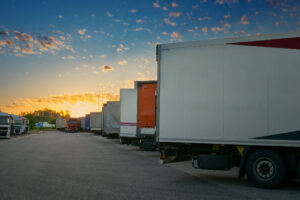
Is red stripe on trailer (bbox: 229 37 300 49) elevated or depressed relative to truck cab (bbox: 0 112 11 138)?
elevated

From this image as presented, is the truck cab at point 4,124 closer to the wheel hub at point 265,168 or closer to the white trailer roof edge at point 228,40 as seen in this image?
the white trailer roof edge at point 228,40

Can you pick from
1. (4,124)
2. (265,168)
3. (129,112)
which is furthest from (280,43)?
(4,124)

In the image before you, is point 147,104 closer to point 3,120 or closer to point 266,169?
point 266,169

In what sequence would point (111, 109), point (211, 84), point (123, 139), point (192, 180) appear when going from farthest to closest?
point (111, 109) → point (123, 139) → point (192, 180) → point (211, 84)

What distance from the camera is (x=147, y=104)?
678 inches

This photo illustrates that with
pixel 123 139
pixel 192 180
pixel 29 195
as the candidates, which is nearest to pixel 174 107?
pixel 192 180

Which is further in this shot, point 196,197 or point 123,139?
point 123,139

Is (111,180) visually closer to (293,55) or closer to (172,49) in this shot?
(172,49)

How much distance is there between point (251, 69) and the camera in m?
8.24

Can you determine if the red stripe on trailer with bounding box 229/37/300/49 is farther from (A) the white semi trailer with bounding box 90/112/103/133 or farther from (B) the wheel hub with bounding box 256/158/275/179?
(A) the white semi trailer with bounding box 90/112/103/133

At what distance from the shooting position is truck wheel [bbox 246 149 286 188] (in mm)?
7758

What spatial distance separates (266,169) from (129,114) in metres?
12.6

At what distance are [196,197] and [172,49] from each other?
13.4ft

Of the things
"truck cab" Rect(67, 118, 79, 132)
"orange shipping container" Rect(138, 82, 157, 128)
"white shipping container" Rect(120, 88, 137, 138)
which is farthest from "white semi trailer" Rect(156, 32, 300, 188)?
"truck cab" Rect(67, 118, 79, 132)
